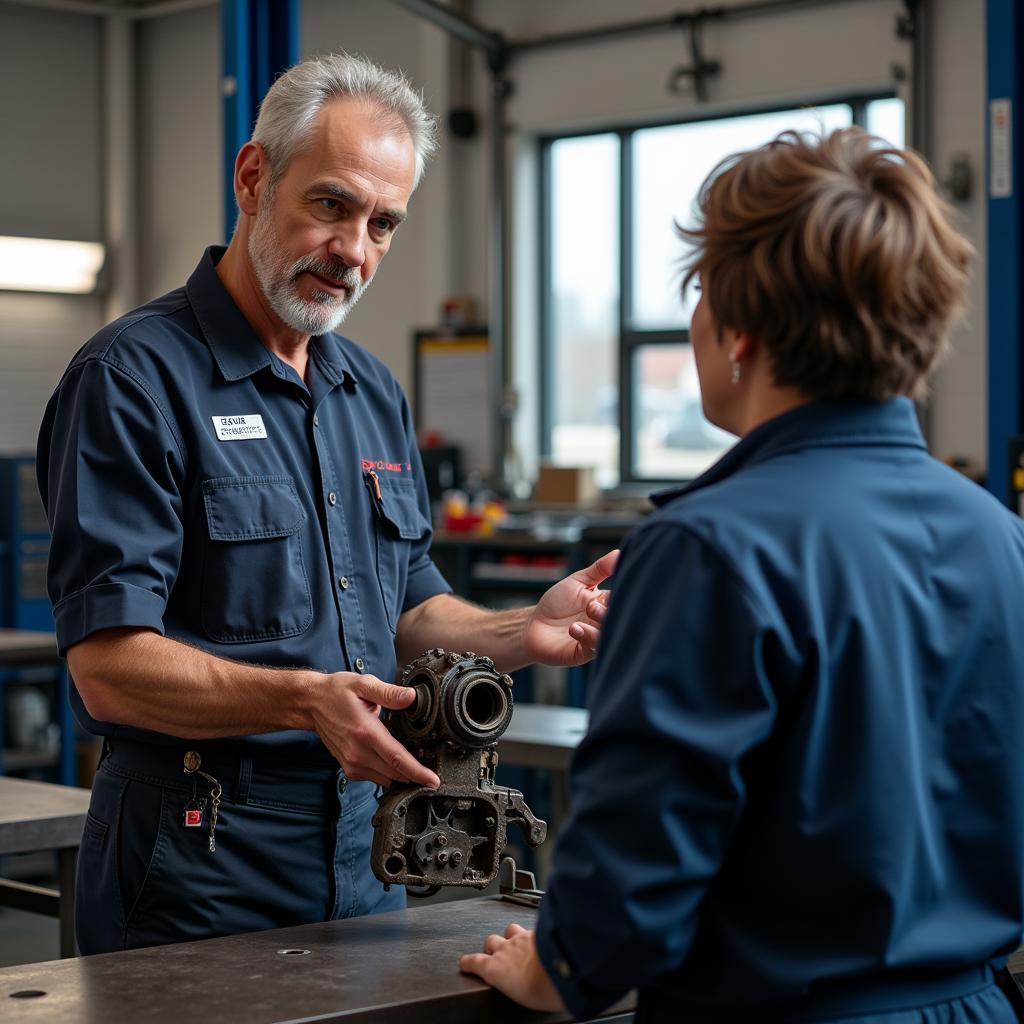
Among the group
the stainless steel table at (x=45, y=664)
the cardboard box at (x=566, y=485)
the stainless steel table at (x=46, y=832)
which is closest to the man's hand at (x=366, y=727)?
the stainless steel table at (x=46, y=832)

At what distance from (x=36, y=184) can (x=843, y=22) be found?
4.72 metres

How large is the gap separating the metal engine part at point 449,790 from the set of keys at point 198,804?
0.75 ft

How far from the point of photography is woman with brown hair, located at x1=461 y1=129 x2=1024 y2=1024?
1.05 m

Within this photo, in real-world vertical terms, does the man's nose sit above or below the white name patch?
above

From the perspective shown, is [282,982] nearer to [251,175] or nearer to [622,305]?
[251,175]

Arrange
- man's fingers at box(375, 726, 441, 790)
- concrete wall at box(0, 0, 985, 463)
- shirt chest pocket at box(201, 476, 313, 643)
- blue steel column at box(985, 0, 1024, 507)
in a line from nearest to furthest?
man's fingers at box(375, 726, 441, 790), shirt chest pocket at box(201, 476, 313, 643), blue steel column at box(985, 0, 1024, 507), concrete wall at box(0, 0, 985, 463)

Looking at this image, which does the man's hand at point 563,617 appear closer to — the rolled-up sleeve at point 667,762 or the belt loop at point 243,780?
the belt loop at point 243,780

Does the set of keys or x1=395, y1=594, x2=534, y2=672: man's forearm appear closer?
the set of keys

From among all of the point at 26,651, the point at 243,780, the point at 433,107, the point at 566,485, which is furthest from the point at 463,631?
the point at 433,107

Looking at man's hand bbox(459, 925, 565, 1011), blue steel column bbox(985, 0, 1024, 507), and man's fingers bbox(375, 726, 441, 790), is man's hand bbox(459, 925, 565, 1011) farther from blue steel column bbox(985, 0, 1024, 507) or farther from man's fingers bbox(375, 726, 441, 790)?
blue steel column bbox(985, 0, 1024, 507)

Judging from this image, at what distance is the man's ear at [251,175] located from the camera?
188 centimetres

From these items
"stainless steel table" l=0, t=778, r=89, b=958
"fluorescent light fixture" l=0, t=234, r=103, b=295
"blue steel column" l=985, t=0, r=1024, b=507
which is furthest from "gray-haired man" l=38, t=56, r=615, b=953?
"fluorescent light fixture" l=0, t=234, r=103, b=295

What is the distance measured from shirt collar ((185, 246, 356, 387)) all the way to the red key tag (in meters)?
0.50

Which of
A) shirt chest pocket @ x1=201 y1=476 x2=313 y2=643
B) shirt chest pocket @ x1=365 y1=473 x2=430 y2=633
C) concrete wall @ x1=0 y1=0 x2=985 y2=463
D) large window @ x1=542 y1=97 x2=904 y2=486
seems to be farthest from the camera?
large window @ x1=542 y1=97 x2=904 y2=486
